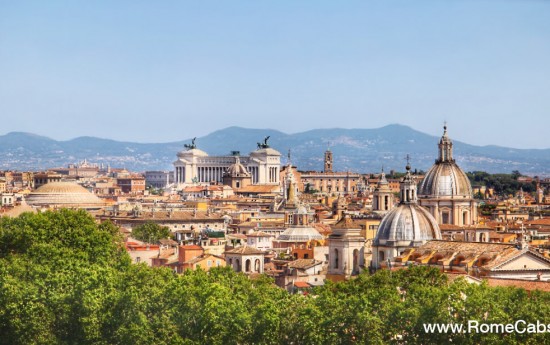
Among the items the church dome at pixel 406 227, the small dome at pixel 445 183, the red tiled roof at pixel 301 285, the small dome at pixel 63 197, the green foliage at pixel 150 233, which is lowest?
the red tiled roof at pixel 301 285

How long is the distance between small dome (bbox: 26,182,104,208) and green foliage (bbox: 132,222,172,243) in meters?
29.5

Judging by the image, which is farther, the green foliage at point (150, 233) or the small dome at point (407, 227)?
the green foliage at point (150, 233)

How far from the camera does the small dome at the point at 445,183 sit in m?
63.4

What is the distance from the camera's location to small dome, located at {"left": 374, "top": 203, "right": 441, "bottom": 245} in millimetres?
49281

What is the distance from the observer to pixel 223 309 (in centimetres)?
→ 3062

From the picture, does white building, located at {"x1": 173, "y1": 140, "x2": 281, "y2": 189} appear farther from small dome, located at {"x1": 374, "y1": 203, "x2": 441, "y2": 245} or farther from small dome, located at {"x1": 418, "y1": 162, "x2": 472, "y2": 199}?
small dome, located at {"x1": 374, "y1": 203, "x2": 441, "y2": 245}

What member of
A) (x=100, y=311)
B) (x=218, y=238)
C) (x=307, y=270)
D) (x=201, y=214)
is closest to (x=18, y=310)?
(x=100, y=311)

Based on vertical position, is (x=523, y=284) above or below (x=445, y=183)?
below

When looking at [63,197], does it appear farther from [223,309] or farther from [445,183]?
[223,309]

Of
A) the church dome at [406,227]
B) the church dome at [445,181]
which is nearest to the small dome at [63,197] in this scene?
the church dome at [445,181]

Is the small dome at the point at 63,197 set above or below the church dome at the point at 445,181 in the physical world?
below

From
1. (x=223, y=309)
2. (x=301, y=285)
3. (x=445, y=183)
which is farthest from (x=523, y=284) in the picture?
(x=445, y=183)

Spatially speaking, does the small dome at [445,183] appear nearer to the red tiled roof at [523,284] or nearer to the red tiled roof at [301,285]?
the red tiled roof at [301,285]

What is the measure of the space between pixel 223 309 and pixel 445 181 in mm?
34112
